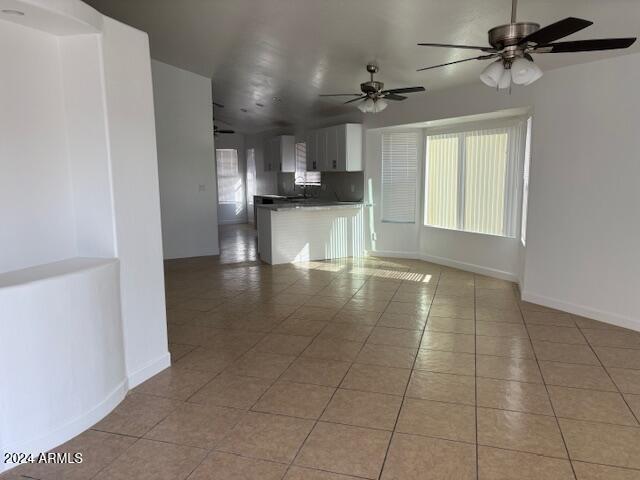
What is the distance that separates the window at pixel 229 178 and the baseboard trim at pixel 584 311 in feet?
28.8

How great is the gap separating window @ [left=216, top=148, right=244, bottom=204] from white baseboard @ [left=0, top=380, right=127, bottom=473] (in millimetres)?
9617

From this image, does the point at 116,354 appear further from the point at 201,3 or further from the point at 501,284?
the point at 501,284

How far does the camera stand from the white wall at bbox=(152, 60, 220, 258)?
6.80 m

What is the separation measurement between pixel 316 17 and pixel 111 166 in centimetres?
238

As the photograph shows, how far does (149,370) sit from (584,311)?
4.00 meters

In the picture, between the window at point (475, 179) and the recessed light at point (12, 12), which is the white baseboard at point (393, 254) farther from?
the recessed light at point (12, 12)

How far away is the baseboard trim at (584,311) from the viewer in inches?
161

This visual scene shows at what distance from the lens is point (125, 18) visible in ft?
16.1

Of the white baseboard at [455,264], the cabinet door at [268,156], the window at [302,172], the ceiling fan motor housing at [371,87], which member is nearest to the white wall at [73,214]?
the ceiling fan motor housing at [371,87]

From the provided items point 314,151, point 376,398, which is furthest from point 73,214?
point 314,151

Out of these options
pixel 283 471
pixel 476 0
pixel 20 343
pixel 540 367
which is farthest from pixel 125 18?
pixel 540 367

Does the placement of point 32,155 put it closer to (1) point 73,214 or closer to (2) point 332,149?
(1) point 73,214

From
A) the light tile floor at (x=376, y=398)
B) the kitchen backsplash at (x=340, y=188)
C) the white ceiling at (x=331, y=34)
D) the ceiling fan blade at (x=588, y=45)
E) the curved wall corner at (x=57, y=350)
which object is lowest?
the light tile floor at (x=376, y=398)

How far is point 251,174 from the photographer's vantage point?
1215cm
